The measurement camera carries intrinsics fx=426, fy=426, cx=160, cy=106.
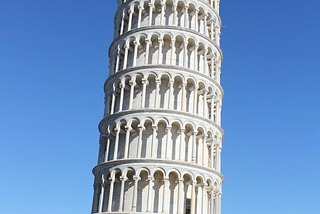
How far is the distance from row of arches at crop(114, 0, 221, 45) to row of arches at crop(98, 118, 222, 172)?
29.4 feet

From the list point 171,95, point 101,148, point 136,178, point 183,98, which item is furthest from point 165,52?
point 136,178

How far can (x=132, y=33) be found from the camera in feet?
117

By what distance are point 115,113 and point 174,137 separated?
16.1ft

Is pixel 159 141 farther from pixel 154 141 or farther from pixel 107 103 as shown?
pixel 107 103

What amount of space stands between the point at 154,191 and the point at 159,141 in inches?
148

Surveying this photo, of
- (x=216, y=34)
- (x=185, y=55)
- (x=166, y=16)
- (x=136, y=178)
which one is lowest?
(x=136, y=178)

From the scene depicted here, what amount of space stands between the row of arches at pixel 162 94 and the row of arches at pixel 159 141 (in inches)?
54.0

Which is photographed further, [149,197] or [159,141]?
[159,141]

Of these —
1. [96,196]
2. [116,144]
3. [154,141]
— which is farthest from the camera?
[96,196]

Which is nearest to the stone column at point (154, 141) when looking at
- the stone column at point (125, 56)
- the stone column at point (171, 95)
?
the stone column at point (171, 95)

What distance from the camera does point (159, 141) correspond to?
3133cm

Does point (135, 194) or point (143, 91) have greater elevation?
point (143, 91)

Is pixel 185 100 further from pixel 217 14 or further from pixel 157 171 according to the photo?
pixel 217 14

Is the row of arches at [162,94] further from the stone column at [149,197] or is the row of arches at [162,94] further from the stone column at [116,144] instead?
the stone column at [149,197]
